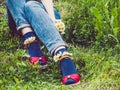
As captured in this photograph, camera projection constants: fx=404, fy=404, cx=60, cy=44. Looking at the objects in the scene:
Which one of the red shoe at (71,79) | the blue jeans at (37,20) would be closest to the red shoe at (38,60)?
the blue jeans at (37,20)

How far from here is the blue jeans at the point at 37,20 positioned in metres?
3.54

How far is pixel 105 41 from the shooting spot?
13.0 ft

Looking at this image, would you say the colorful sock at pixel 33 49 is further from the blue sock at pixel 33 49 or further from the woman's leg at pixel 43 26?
the woman's leg at pixel 43 26

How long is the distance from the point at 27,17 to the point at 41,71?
1.73 feet

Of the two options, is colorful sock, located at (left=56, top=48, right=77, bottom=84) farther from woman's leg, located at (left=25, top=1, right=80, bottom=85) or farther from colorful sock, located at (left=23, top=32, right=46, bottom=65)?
colorful sock, located at (left=23, top=32, right=46, bottom=65)

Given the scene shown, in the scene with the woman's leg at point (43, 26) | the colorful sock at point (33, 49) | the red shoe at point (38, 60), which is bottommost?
the red shoe at point (38, 60)

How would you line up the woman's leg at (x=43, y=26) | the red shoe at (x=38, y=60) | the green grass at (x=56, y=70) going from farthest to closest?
the red shoe at (x=38, y=60) → the woman's leg at (x=43, y=26) → the green grass at (x=56, y=70)

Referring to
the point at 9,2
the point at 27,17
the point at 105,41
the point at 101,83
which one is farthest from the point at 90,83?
the point at 9,2

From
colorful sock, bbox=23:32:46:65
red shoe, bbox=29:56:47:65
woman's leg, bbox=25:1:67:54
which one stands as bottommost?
red shoe, bbox=29:56:47:65

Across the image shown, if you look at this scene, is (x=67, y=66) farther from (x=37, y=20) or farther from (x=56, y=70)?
(x=37, y=20)

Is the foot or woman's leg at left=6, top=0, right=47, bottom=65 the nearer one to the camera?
the foot

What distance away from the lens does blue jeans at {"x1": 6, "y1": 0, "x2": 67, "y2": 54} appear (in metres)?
3.54

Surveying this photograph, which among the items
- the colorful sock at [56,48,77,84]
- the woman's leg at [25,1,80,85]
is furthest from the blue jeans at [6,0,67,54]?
the colorful sock at [56,48,77,84]

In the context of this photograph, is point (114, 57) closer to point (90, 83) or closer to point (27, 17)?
point (90, 83)
